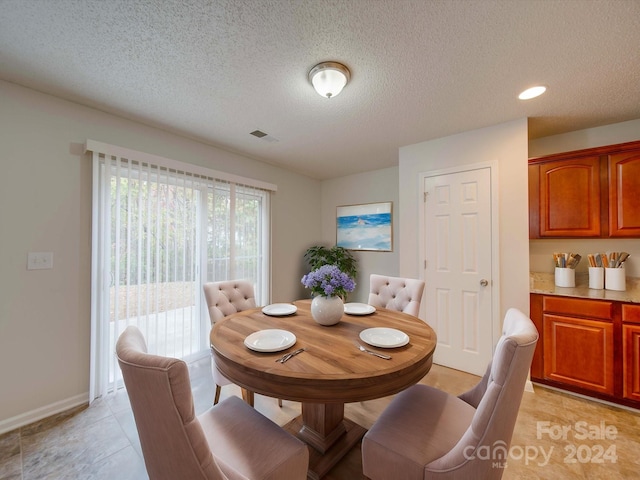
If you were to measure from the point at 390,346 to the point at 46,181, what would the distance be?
2.70 metres

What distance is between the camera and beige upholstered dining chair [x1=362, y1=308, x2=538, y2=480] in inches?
34.7

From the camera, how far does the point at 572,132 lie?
2609 millimetres

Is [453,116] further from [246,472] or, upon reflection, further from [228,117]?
[246,472]

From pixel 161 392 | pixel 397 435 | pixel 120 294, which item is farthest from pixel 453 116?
pixel 120 294

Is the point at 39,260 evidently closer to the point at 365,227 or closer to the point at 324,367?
the point at 324,367

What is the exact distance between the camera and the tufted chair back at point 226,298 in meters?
2.03

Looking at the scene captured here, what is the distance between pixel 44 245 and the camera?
1.94m

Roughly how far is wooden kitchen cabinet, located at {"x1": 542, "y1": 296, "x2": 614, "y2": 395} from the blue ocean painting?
2.06m

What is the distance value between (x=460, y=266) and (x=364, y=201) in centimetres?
192

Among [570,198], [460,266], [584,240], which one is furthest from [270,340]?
[584,240]

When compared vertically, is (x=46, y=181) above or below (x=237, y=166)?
below

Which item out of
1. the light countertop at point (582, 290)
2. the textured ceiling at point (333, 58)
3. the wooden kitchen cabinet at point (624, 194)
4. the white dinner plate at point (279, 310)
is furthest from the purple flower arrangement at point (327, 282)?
the wooden kitchen cabinet at point (624, 194)

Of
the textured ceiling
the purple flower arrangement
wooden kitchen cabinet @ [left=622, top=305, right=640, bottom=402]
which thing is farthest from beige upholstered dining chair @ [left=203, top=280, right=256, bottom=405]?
wooden kitchen cabinet @ [left=622, top=305, right=640, bottom=402]

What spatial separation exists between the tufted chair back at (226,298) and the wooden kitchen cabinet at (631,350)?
2945 mm
